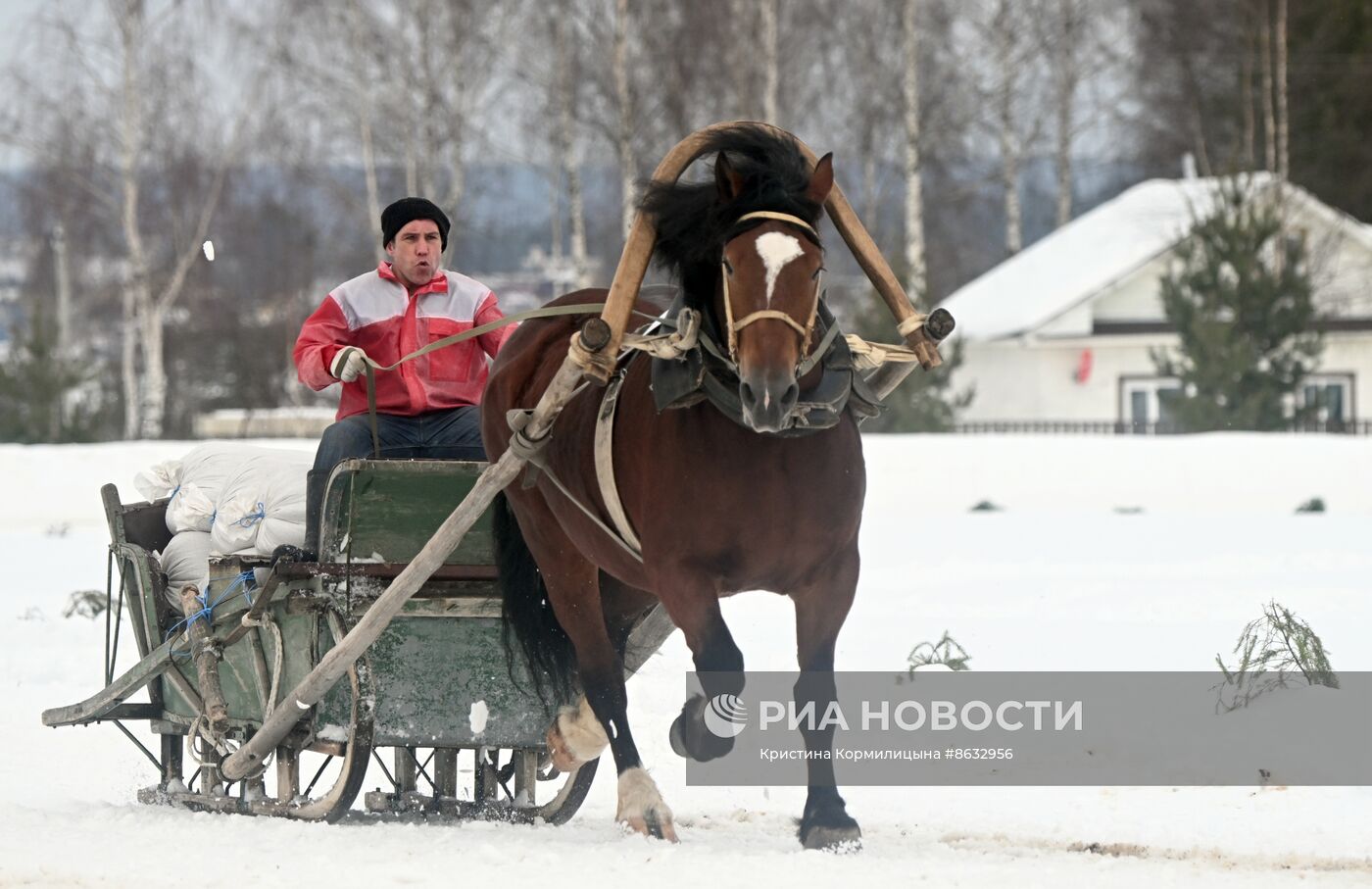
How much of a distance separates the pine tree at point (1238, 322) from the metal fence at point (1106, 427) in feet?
1.65

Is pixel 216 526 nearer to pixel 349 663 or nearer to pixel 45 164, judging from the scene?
pixel 349 663

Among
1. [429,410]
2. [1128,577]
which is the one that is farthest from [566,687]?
[1128,577]

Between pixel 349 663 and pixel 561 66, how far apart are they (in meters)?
20.9

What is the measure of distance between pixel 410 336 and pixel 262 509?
0.77m

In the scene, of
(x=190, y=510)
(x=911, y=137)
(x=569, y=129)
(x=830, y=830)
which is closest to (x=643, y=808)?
(x=830, y=830)

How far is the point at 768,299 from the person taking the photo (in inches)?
170

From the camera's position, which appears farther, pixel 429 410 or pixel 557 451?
pixel 429 410

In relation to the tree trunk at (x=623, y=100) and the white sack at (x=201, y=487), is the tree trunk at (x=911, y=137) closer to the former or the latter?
the tree trunk at (x=623, y=100)

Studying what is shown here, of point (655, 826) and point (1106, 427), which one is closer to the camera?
point (655, 826)

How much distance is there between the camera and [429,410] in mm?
6227

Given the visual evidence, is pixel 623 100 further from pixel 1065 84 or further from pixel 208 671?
pixel 208 671

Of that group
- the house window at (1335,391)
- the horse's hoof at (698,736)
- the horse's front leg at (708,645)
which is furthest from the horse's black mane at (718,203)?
the house window at (1335,391)

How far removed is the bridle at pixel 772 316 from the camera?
14.0 feet

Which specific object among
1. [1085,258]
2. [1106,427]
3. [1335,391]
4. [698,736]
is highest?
[1085,258]
